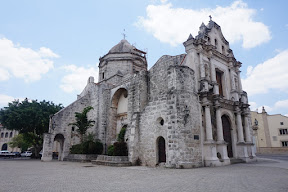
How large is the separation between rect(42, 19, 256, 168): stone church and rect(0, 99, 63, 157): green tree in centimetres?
387

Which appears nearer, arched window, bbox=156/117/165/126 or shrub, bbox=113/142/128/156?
arched window, bbox=156/117/165/126

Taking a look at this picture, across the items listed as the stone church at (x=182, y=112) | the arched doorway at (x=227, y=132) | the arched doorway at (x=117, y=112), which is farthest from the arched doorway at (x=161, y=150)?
the arched doorway at (x=117, y=112)

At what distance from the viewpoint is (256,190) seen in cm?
514

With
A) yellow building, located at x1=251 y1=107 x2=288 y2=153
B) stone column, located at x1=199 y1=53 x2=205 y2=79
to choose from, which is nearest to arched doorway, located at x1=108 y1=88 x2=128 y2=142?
stone column, located at x1=199 y1=53 x2=205 y2=79

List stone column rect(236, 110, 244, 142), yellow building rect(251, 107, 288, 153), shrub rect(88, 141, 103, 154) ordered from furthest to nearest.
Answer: yellow building rect(251, 107, 288, 153) → shrub rect(88, 141, 103, 154) → stone column rect(236, 110, 244, 142)

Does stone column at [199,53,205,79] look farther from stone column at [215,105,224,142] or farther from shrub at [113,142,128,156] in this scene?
shrub at [113,142,128,156]

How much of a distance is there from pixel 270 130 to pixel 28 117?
37115 mm

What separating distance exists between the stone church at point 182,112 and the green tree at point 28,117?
3868 millimetres

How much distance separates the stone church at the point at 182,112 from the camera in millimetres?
11852

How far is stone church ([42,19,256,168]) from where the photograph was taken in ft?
38.9

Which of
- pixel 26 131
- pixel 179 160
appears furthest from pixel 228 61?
pixel 26 131

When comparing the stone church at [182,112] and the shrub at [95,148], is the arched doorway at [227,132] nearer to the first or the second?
the stone church at [182,112]

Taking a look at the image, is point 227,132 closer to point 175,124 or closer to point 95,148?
point 175,124

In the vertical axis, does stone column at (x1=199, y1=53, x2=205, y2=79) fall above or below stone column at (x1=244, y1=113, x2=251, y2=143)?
above
